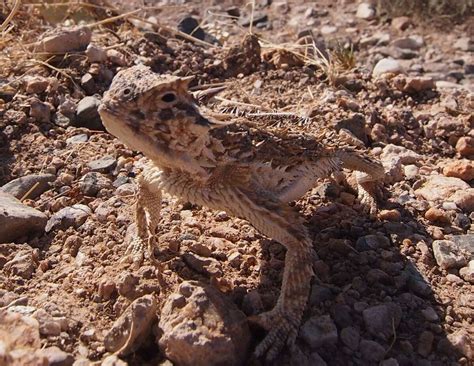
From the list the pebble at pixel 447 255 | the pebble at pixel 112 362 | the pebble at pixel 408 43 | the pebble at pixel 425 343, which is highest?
the pebble at pixel 112 362

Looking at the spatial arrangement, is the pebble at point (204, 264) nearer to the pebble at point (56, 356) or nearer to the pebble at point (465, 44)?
the pebble at point (56, 356)

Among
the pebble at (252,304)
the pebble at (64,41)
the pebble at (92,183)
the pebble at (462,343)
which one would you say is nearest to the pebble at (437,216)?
the pebble at (462,343)

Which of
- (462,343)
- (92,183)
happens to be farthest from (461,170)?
(92,183)

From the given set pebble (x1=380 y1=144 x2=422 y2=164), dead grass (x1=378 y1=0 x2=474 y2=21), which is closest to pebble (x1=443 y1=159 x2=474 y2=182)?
pebble (x1=380 y1=144 x2=422 y2=164)

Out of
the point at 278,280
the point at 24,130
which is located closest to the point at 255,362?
the point at 278,280

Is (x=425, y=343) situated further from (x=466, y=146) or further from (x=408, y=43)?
(x=408, y=43)

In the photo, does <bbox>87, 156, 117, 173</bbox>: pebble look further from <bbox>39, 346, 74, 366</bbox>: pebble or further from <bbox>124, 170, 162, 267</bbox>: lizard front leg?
<bbox>39, 346, 74, 366</bbox>: pebble

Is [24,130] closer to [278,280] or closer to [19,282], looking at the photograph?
[19,282]
